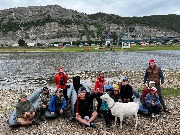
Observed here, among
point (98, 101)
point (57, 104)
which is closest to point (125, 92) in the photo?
point (98, 101)

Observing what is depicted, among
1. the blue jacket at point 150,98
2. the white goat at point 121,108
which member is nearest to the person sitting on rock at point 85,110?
the white goat at point 121,108

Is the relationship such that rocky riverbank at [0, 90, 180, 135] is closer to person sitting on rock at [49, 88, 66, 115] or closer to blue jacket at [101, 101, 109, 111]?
person sitting on rock at [49, 88, 66, 115]

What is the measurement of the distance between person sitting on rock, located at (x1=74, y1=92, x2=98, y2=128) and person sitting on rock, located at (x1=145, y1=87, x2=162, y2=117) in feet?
9.30

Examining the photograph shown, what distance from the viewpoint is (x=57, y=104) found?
51.4 feet

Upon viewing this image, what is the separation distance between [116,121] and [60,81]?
4556mm

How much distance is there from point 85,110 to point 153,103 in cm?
353

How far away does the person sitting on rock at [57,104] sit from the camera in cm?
1552

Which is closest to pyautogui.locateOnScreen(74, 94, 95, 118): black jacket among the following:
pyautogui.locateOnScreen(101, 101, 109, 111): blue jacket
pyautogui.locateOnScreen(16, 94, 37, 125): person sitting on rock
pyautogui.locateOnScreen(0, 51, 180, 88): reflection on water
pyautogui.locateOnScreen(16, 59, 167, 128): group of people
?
pyautogui.locateOnScreen(16, 59, 167, 128): group of people

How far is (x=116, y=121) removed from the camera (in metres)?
14.6

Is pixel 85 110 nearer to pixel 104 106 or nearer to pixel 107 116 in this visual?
pixel 104 106

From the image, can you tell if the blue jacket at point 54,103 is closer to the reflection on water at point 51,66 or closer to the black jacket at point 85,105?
the black jacket at point 85,105

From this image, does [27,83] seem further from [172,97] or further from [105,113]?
[105,113]

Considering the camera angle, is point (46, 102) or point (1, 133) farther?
point (46, 102)

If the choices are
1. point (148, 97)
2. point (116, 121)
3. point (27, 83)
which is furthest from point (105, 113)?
point (27, 83)
